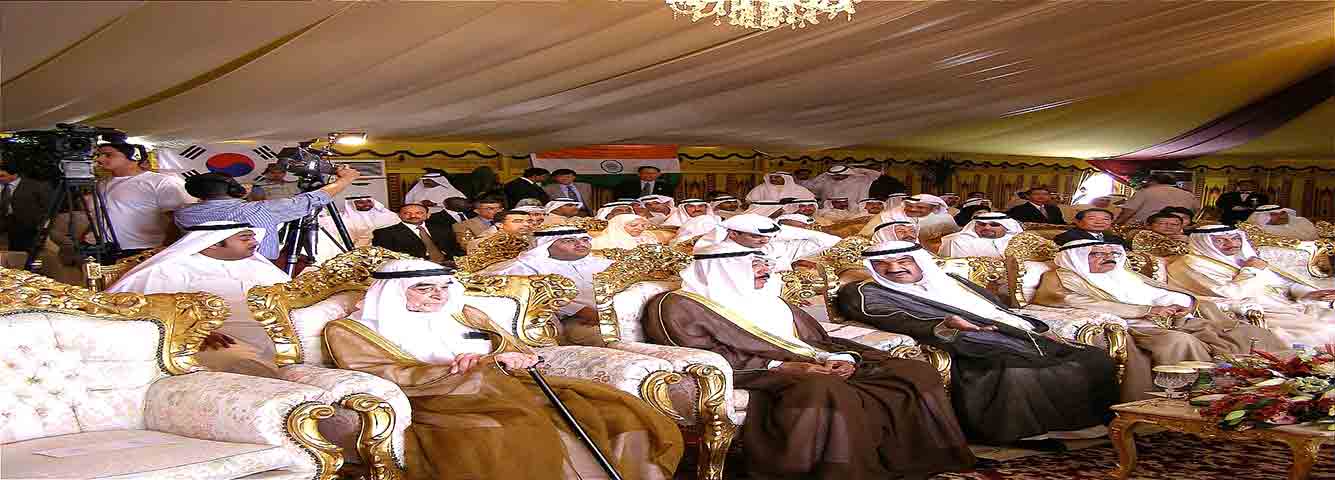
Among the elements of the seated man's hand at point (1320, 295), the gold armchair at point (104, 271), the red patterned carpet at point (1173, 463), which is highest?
the gold armchair at point (104, 271)

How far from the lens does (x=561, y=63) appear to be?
6254mm

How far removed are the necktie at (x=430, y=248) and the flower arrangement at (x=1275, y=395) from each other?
5881mm

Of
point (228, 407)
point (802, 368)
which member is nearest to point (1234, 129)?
point (802, 368)

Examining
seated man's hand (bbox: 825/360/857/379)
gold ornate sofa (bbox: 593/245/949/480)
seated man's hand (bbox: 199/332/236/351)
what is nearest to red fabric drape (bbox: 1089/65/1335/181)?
gold ornate sofa (bbox: 593/245/949/480)

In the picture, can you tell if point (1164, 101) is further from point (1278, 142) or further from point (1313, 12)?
point (1313, 12)

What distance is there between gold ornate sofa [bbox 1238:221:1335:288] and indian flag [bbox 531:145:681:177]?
698 centimetres

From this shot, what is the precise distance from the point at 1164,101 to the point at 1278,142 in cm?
219

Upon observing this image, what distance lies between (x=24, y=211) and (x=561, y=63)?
2.89m

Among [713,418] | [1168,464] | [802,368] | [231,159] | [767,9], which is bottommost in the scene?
[1168,464]

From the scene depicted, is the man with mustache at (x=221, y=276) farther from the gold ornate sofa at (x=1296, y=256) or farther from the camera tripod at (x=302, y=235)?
the gold ornate sofa at (x=1296, y=256)

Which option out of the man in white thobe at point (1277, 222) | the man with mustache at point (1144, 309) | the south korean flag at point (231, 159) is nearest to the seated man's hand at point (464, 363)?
the man with mustache at point (1144, 309)

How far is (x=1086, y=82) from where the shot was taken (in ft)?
32.2

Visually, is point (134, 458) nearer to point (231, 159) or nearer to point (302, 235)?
point (302, 235)

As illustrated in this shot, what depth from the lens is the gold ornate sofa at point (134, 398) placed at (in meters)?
2.92
